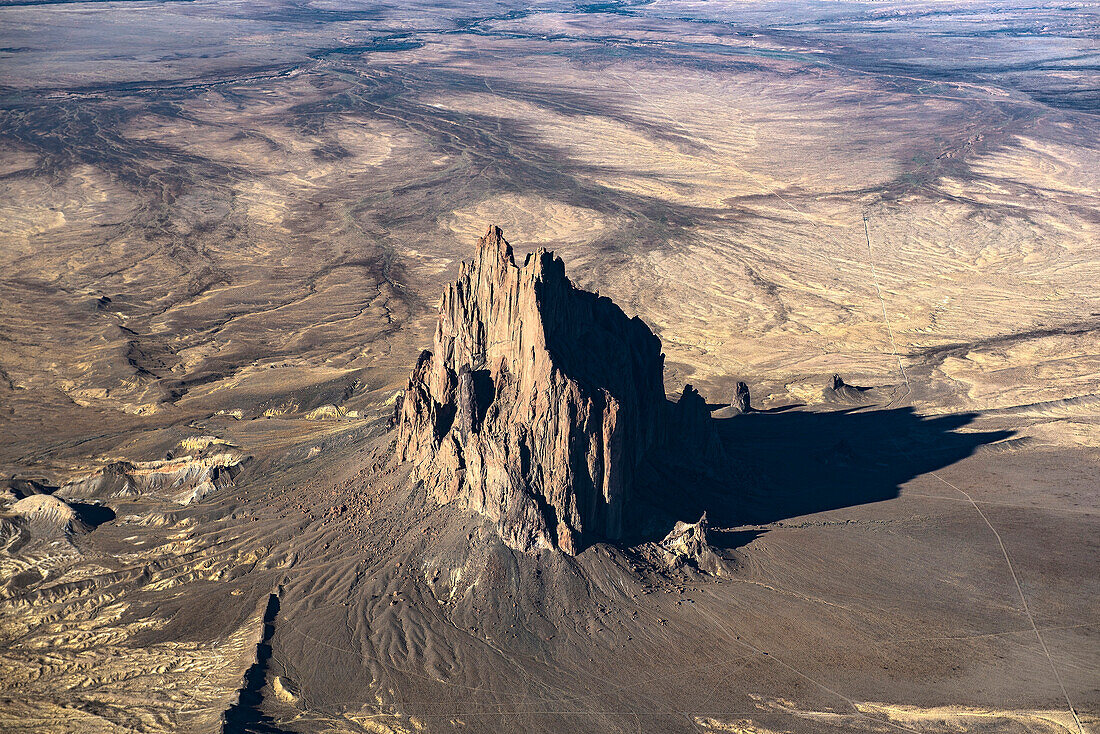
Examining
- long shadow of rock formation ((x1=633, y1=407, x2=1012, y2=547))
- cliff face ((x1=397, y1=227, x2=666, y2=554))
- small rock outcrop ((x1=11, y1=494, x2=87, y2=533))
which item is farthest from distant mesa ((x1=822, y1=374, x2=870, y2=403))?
small rock outcrop ((x1=11, y1=494, x2=87, y2=533))

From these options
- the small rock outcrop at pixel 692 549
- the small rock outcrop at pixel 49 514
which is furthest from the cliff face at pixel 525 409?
the small rock outcrop at pixel 49 514

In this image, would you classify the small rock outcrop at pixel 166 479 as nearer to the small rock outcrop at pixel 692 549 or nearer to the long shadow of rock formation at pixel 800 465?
the long shadow of rock formation at pixel 800 465

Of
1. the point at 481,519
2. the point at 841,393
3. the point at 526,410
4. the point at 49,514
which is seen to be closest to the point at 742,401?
the point at 841,393

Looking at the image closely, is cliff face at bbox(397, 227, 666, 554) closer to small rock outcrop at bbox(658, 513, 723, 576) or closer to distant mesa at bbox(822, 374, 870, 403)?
small rock outcrop at bbox(658, 513, 723, 576)

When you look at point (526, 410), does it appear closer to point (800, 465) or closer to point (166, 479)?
point (800, 465)

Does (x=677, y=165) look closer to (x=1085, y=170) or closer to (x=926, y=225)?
(x=926, y=225)

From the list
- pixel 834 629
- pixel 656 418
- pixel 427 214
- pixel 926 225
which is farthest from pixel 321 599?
pixel 926 225
